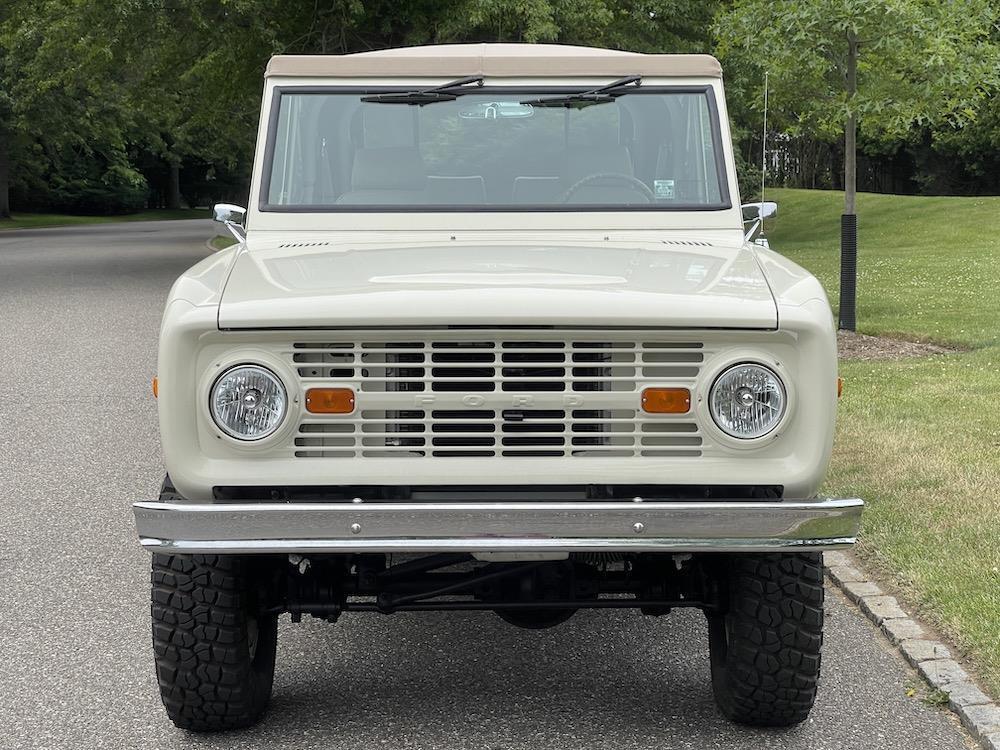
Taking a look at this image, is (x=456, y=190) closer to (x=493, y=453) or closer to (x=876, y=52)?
(x=493, y=453)

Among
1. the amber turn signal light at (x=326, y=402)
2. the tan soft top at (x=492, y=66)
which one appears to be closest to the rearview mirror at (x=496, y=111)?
the tan soft top at (x=492, y=66)

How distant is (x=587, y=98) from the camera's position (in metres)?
5.20

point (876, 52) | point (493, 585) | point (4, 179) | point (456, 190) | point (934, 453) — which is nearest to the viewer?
point (493, 585)

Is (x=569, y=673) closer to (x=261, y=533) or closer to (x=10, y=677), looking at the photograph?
(x=261, y=533)

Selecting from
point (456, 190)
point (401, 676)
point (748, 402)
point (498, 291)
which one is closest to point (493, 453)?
point (498, 291)

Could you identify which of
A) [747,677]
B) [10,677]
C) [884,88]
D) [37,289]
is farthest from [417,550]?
[37,289]

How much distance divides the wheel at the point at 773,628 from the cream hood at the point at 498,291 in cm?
79

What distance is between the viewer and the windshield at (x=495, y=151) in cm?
513

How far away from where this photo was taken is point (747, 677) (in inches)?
159

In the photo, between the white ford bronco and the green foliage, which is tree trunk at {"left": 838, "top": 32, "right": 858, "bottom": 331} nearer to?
the green foliage

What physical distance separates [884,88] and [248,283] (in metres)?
11.3

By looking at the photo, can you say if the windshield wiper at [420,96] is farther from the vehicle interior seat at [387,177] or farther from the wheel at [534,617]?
the wheel at [534,617]

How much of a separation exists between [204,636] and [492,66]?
99.7 inches

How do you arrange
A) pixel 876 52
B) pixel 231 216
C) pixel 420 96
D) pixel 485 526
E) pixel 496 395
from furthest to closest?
pixel 876 52 → pixel 231 216 → pixel 420 96 → pixel 496 395 → pixel 485 526
